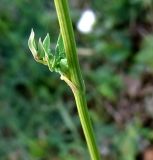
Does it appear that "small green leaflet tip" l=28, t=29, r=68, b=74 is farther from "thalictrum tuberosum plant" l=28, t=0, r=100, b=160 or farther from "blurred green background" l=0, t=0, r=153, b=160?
"blurred green background" l=0, t=0, r=153, b=160

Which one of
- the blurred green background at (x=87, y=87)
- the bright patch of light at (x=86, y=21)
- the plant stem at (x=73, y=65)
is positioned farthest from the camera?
the bright patch of light at (x=86, y=21)

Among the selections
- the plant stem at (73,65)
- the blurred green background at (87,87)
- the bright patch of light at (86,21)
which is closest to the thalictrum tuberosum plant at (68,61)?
the plant stem at (73,65)

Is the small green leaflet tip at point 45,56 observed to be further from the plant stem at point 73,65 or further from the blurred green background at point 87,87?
the blurred green background at point 87,87

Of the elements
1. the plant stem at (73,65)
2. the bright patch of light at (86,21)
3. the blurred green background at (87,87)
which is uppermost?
the bright patch of light at (86,21)

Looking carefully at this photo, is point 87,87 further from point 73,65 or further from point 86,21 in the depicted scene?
point 73,65

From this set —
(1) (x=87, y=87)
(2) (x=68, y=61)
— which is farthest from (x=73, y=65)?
(1) (x=87, y=87)

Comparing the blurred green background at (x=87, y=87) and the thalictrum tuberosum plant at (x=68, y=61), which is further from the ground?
the blurred green background at (x=87, y=87)
